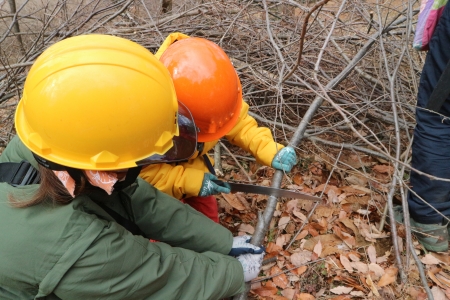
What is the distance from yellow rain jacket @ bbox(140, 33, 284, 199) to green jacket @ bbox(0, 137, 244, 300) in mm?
446

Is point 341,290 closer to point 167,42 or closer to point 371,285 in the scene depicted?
point 371,285

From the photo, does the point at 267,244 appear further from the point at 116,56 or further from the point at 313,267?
the point at 116,56

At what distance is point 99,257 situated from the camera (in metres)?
1.36

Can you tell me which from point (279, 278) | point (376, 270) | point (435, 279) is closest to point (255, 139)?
point (279, 278)

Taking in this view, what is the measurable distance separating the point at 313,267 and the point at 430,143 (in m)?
1.09

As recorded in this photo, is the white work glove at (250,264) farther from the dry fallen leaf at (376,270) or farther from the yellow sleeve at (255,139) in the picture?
the dry fallen leaf at (376,270)

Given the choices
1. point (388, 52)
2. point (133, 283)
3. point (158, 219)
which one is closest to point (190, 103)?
point (158, 219)

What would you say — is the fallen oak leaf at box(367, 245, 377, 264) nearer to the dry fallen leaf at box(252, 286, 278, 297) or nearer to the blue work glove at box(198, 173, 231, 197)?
the dry fallen leaf at box(252, 286, 278, 297)

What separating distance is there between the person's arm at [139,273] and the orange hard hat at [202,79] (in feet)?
2.35

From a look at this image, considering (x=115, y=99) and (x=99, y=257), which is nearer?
(x=115, y=99)

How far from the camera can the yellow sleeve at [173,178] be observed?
7.28ft

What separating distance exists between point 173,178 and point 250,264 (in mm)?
673

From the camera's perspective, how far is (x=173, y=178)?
87.6 inches

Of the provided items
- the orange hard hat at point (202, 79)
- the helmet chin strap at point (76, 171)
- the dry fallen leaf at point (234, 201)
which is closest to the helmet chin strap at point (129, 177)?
the helmet chin strap at point (76, 171)
